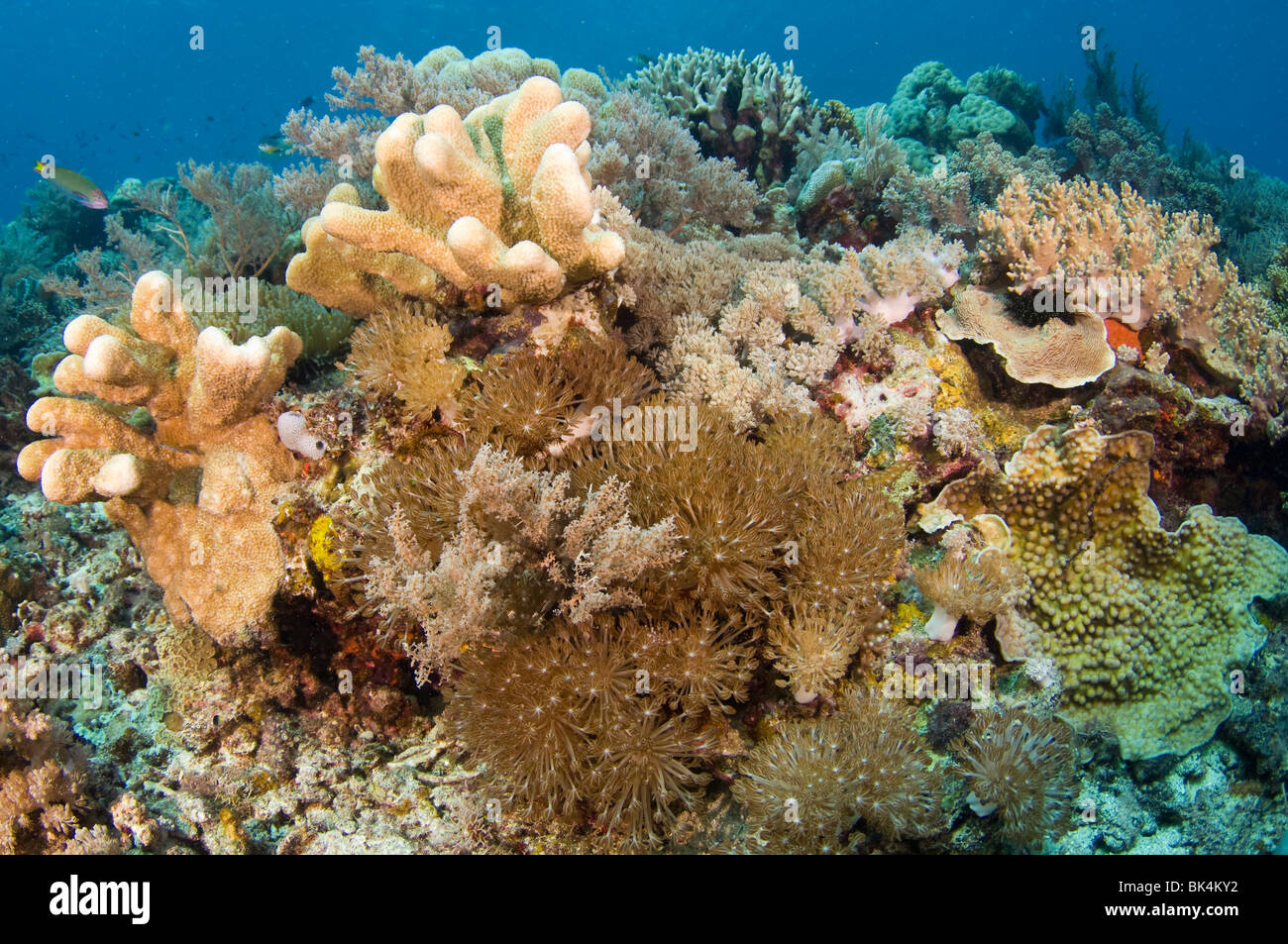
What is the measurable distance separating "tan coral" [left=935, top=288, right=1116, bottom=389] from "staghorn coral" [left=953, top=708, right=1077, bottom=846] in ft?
7.98

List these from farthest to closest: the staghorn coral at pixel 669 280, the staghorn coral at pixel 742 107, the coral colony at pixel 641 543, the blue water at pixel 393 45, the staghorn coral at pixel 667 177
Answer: the blue water at pixel 393 45, the staghorn coral at pixel 742 107, the staghorn coral at pixel 667 177, the staghorn coral at pixel 669 280, the coral colony at pixel 641 543

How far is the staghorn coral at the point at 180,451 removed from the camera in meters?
3.36

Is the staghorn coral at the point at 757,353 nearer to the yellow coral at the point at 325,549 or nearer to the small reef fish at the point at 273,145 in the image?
the yellow coral at the point at 325,549

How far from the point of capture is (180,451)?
3736mm

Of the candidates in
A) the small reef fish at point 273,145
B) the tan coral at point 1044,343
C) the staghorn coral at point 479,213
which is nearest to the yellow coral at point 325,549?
the staghorn coral at point 479,213

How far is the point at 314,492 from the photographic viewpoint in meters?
3.76

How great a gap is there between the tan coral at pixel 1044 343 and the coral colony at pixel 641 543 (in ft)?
0.09

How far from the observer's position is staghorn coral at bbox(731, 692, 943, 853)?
2.61 meters

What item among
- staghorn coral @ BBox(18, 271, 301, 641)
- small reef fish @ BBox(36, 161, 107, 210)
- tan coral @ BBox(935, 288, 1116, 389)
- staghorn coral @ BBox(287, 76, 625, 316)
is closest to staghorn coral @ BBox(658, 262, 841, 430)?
staghorn coral @ BBox(287, 76, 625, 316)

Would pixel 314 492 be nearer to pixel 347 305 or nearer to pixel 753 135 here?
pixel 347 305

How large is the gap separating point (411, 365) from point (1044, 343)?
422 cm

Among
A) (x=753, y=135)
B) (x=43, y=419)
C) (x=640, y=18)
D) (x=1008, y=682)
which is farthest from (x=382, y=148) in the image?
(x=640, y=18)

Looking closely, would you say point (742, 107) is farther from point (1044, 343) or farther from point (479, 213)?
point (479, 213)
